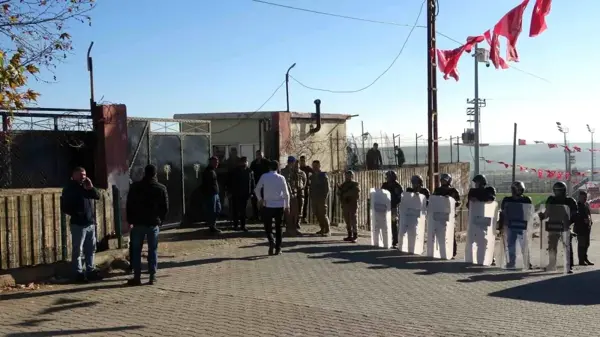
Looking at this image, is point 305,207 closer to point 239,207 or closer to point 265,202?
point 239,207

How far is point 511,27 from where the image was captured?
14.4m

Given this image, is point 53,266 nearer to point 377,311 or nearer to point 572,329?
point 377,311

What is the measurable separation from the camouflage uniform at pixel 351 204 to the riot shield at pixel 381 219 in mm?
476

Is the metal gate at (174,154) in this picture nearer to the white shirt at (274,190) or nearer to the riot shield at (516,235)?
the white shirt at (274,190)

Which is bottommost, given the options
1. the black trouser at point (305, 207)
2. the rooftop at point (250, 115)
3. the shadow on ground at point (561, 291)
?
the shadow on ground at point (561, 291)

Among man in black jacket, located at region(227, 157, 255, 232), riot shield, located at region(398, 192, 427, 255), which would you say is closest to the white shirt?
riot shield, located at region(398, 192, 427, 255)

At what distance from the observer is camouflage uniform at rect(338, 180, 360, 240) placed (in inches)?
557

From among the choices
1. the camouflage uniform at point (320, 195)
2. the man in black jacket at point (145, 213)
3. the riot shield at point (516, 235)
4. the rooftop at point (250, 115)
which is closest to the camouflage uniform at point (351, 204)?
the camouflage uniform at point (320, 195)

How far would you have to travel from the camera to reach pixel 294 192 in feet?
49.7

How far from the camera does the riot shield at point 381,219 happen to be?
13484mm

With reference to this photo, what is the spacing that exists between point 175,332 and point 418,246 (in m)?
6.74

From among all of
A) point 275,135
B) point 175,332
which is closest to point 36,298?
point 175,332

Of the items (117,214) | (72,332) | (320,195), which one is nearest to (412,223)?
(320,195)

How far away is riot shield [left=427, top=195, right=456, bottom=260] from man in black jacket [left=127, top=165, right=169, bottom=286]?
17.4ft
